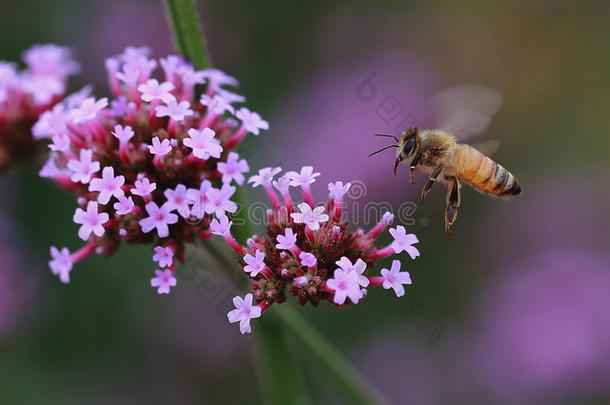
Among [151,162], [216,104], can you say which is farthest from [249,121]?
[151,162]

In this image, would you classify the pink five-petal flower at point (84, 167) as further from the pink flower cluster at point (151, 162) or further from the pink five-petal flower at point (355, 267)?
the pink five-petal flower at point (355, 267)

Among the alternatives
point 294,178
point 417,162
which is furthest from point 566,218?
point 294,178

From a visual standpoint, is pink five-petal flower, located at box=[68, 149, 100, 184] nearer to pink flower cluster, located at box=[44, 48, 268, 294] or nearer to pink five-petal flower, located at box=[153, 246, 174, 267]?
pink flower cluster, located at box=[44, 48, 268, 294]

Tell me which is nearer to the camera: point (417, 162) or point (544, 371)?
point (417, 162)

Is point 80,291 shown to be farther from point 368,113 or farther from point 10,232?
point 368,113

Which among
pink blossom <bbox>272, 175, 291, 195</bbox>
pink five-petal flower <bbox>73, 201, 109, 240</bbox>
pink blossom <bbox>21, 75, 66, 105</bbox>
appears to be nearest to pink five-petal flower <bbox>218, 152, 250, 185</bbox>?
pink blossom <bbox>272, 175, 291, 195</bbox>

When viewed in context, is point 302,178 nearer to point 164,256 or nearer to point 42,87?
point 164,256
